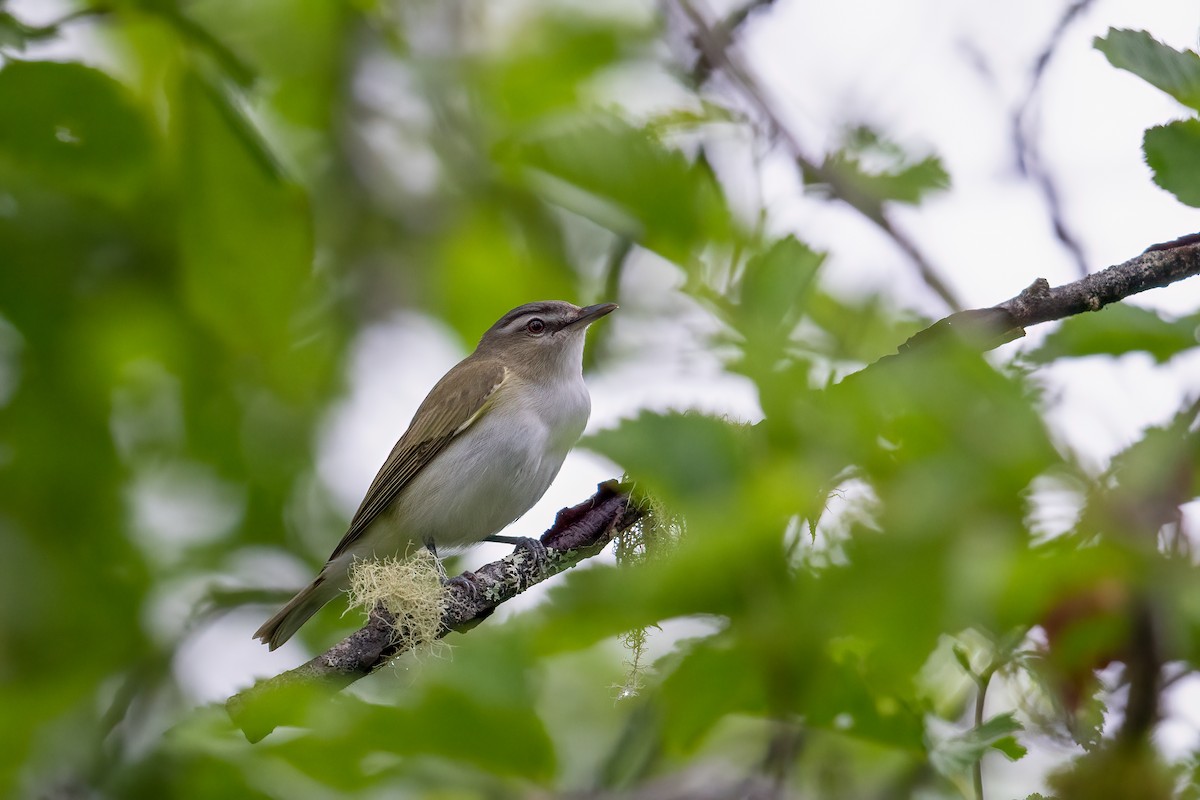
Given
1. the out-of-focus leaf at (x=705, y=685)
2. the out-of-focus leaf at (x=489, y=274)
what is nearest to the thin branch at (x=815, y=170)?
the out-of-focus leaf at (x=705, y=685)

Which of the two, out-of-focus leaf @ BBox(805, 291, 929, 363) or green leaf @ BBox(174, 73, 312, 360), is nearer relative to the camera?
green leaf @ BBox(174, 73, 312, 360)

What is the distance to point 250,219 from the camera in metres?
3.33

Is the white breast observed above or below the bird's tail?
above

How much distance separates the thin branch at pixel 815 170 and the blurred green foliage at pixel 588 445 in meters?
0.04

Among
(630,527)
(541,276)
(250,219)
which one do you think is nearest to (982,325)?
(630,527)

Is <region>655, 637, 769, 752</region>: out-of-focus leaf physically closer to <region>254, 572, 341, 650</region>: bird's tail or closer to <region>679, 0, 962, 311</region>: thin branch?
<region>679, 0, 962, 311</region>: thin branch

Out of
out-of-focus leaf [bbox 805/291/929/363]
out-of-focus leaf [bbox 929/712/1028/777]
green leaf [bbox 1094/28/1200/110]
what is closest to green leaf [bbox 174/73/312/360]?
out-of-focus leaf [bbox 805/291/929/363]

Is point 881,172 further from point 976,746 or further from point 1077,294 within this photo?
point 976,746

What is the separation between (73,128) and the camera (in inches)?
130

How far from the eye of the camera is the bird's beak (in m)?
5.22

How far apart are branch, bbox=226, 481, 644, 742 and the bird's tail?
63.9 inches

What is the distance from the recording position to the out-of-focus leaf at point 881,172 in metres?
2.85

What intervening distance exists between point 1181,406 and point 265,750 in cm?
192

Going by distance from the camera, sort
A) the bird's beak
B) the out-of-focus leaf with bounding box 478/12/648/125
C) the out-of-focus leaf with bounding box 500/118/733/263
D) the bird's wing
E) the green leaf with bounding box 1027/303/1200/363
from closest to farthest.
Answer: the green leaf with bounding box 1027/303/1200/363 → the out-of-focus leaf with bounding box 500/118/733/263 → the out-of-focus leaf with bounding box 478/12/648/125 → the bird's beak → the bird's wing
